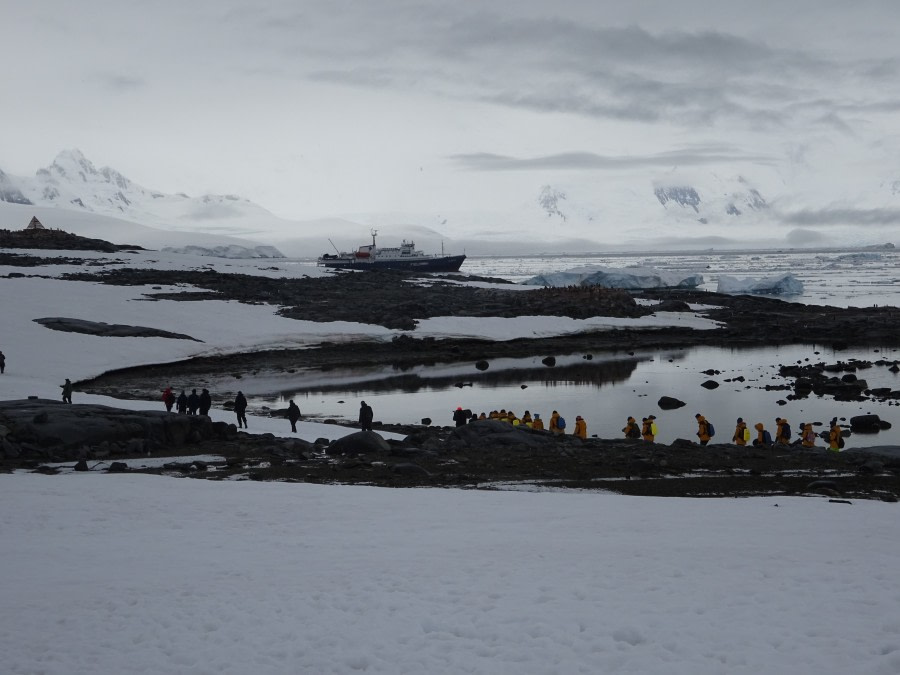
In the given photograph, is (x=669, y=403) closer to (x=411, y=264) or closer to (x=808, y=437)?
(x=808, y=437)

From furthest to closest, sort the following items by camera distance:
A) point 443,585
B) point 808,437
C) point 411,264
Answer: point 411,264 < point 808,437 < point 443,585

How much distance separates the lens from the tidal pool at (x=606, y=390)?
27.0m

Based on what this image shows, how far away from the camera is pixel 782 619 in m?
8.23

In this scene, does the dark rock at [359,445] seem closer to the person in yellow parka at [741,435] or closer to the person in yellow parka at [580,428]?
Result: the person in yellow parka at [580,428]

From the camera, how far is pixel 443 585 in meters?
9.25

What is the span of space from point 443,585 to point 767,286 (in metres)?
84.6

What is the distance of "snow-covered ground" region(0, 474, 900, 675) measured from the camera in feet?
24.7

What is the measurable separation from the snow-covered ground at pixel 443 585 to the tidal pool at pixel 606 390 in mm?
12831

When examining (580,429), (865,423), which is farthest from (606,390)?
(580,429)

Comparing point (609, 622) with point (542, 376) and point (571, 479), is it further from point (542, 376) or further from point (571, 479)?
point (542, 376)

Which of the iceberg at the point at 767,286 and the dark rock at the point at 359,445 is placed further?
the iceberg at the point at 767,286

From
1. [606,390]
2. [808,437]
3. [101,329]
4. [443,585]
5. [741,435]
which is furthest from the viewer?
[101,329]

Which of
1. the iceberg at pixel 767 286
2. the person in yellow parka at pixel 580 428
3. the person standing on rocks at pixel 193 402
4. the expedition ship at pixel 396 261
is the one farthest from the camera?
the expedition ship at pixel 396 261

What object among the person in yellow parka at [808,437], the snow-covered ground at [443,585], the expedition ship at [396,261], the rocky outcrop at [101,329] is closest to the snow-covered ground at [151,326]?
the rocky outcrop at [101,329]
